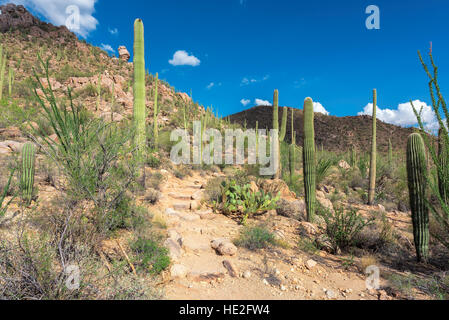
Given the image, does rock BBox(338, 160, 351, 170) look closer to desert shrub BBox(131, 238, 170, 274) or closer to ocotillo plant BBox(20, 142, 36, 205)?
desert shrub BBox(131, 238, 170, 274)

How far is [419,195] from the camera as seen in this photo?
350 cm

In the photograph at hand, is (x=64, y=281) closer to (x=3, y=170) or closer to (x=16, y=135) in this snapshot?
(x=3, y=170)

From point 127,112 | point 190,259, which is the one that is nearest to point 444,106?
point 190,259

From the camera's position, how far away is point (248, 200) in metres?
5.30

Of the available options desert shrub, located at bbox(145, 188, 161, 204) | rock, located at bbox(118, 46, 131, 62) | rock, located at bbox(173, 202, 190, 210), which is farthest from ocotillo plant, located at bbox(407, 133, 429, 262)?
rock, located at bbox(118, 46, 131, 62)

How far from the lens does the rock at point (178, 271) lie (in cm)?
278

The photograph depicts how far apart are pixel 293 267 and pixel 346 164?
14302mm

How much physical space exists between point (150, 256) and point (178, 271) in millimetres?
417

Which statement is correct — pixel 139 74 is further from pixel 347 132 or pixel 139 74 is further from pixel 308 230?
pixel 347 132

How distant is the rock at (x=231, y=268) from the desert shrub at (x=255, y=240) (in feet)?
2.09

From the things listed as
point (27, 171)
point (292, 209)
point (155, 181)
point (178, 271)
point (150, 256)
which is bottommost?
point (178, 271)

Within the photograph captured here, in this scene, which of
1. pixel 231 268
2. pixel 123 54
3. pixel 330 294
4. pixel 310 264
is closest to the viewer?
pixel 330 294

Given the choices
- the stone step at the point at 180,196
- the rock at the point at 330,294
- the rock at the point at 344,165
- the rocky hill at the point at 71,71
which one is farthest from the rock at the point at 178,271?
the rock at the point at 344,165

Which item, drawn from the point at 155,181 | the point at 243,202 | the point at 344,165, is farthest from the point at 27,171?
the point at 344,165
